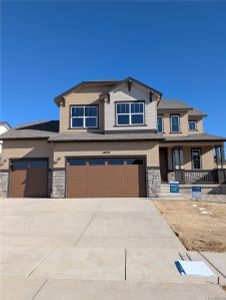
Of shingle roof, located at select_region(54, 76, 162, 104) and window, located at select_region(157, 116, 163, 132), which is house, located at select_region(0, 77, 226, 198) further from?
window, located at select_region(157, 116, 163, 132)

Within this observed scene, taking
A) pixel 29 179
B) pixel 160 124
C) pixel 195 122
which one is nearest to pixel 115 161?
pixel 29 179

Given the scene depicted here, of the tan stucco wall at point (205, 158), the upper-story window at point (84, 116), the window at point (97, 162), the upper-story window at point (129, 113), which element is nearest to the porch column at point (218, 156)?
the tan stucco wall at point (205, 158)

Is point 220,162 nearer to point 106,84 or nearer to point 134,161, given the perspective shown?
point 134,161

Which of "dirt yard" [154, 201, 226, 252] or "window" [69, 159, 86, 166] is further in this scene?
"window" [69, 159, 86, 166]

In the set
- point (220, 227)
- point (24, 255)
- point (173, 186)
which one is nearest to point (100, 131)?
point (173, 186)

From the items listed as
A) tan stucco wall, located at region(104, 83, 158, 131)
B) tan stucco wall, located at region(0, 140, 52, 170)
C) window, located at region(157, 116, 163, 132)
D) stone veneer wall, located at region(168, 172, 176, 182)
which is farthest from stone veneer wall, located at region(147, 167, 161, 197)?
tan stucco wall, located at region(0, 140, 52, 170)

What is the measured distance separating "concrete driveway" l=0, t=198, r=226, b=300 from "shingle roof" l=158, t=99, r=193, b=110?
14.9 metres

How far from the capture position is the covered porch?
18.8 meters

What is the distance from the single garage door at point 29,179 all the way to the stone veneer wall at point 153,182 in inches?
285

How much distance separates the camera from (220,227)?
7371 mm

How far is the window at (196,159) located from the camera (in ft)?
66.3

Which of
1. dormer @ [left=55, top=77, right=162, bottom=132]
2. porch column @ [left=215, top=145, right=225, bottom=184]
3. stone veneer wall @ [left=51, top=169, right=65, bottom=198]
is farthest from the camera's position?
porch column @ [left=215, top=145, right=225, bottom=184]

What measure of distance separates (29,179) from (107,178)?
5.75 m

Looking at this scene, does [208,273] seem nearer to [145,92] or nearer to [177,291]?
[177,291]
